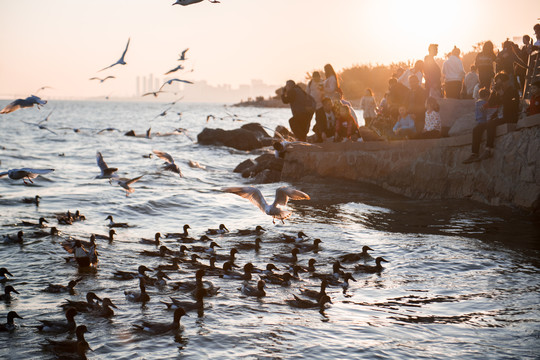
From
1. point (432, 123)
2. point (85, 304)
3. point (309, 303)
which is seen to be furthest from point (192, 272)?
point (432, 123)

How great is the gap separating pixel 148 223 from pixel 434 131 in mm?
9043

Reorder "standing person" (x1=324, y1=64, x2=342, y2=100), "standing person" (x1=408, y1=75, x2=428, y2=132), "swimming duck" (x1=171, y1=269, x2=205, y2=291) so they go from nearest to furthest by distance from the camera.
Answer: "swimming duck" (x1=171, y1=269, x2=205, y2=291) < "standing person" (x1=408, y1=75, x2=428, y2=132) < "standing person" (x1=324, y1=64, x2=342, y2=100)

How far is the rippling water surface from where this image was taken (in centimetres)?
807

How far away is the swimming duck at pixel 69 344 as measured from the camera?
7.92 m

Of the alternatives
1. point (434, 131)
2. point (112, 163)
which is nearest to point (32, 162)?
point (112, 163)

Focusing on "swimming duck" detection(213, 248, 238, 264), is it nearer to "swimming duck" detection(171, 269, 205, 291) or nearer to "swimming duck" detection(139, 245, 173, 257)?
"swimming duck" detection(139, 245, 173, 257)

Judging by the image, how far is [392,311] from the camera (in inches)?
361

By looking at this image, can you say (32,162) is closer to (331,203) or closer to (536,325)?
(331,203)

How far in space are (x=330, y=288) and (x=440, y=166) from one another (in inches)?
309

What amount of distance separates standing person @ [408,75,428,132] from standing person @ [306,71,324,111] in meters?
3.39

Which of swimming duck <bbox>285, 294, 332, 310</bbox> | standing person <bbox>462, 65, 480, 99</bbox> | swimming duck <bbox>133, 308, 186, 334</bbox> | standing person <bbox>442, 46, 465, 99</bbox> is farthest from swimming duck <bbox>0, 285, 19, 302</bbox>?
standing person <bbox>462, 65, 480, 99</bbox>

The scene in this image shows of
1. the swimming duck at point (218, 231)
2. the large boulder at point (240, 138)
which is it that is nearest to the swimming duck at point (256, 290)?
the swimming duck at point (218, 231)

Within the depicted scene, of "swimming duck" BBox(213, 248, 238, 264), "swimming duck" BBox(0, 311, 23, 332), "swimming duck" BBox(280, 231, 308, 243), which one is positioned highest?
"swimming duck" BBox(280, 231, 308, 243)

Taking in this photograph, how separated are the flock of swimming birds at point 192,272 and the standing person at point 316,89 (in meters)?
7.44
